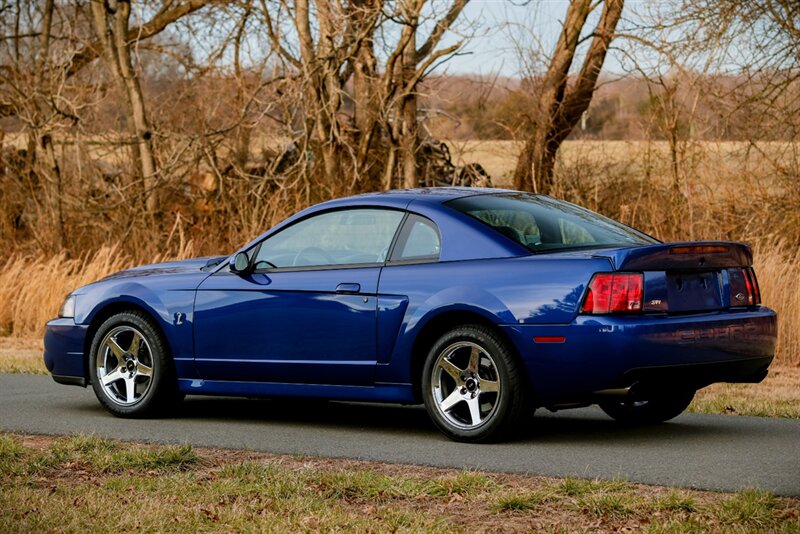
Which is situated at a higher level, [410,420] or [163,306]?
[163,306]

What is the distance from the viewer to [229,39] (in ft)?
70.6

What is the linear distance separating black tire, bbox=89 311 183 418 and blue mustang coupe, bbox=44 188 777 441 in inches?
0.4

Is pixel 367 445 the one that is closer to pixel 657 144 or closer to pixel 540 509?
pixel 540 509

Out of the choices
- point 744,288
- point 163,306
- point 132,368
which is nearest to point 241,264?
point 163,306

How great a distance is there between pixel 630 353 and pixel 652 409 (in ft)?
5.77

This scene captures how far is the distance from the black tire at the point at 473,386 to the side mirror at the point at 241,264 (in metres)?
1.58

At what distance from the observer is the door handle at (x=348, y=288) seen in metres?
8.11

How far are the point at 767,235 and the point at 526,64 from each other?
15.6 feet

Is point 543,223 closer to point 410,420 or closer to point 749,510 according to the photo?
→ point 410,420

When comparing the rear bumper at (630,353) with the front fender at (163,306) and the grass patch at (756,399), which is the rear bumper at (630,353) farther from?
the front fender at (163,306)

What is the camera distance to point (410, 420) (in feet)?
30.0

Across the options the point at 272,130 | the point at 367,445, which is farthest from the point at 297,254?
the point at 272,130

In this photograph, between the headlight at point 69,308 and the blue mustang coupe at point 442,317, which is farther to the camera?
the headlight at point 69,308

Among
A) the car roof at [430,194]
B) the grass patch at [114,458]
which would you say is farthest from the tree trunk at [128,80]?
the grass patch at [114,458]
